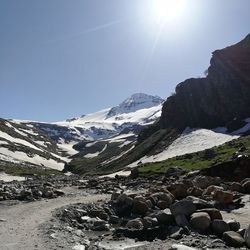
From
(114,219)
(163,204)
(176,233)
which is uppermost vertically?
(163,204)

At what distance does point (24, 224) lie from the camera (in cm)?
2875

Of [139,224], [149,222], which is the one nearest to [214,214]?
[149,222]

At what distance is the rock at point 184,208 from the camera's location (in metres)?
27.3

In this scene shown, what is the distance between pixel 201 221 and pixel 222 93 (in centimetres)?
16674

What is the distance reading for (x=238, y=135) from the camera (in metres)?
152

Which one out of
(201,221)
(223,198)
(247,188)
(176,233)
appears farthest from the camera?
(247,188)

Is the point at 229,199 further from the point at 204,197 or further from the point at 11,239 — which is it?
the point at 11,239

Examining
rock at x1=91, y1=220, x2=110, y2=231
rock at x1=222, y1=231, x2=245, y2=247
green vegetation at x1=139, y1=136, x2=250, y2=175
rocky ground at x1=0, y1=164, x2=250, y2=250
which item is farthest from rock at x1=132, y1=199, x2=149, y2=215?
green vegetation at x1=139, y1=136, x2=250, y2=175

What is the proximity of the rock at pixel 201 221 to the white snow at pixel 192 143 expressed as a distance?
122 meters

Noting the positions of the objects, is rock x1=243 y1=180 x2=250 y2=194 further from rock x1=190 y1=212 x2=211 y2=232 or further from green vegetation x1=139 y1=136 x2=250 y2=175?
green vegetation x1=139 y1=136 x2=250 y2=175

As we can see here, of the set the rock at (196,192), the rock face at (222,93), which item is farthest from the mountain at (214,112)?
the rock at (196,192)

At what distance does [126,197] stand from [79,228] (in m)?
8.70

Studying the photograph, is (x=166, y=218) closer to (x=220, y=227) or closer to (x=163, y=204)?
(x=220, y=227)

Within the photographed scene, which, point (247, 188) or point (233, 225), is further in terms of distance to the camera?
point (247, 188)
